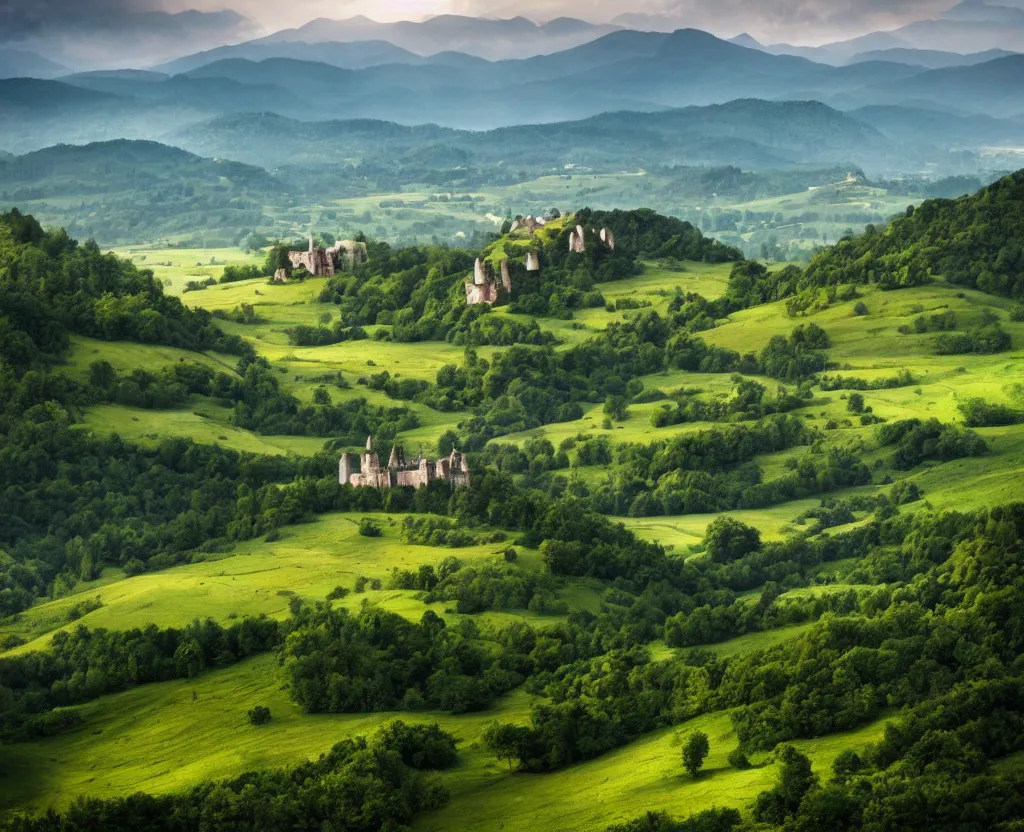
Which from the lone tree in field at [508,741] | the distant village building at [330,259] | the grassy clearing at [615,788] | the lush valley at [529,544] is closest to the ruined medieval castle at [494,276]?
the lush valley at [529,544]

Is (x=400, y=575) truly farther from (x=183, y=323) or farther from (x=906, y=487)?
(x=183, y=323)

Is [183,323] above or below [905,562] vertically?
above

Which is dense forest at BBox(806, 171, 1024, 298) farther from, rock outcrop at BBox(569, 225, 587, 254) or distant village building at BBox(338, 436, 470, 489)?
distant village building at BBox(338, 436, 470, 489)

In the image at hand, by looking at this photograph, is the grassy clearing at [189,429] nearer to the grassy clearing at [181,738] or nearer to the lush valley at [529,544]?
the lush valley at [529,544]

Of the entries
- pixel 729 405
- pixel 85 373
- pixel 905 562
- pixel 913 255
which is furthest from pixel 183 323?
pixel 905 562

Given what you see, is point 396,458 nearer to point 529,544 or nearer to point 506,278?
point 529,544

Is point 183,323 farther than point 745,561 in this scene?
Yes

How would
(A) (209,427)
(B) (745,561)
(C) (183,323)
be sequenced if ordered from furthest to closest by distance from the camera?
(C) (183,323) → (A) (209,427) → (B) (745,561)

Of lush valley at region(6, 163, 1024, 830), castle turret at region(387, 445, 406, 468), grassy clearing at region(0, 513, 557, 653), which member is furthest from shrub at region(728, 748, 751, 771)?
castle turret at region(387, 445, 406, 468)
